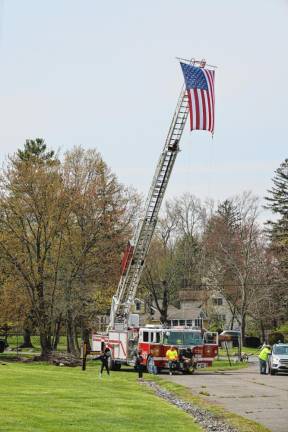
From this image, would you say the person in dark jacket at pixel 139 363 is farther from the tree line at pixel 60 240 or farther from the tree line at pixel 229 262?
the tree line at pixel 229 262

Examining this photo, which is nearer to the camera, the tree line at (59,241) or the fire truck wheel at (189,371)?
the fire truck wheel at (189,371)

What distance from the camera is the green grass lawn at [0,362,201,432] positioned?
14242 millimetres

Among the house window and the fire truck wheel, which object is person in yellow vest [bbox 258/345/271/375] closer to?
the fire truck wheel

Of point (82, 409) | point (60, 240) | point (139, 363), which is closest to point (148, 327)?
point (139, 363)

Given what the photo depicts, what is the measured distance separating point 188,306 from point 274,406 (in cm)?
6445

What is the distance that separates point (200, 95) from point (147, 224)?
299 inches

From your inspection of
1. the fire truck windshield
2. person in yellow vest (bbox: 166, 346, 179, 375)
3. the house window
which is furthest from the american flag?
the house window

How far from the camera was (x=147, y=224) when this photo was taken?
35.8 m

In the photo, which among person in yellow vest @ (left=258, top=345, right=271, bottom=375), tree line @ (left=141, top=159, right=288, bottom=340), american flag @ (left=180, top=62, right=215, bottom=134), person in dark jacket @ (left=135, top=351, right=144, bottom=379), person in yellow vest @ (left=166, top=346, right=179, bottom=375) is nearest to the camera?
american flag @ (left=180, top=62, right=215, bottom=134)

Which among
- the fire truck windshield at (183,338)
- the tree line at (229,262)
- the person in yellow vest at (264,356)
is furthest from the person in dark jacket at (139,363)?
the tree line at (229,262)

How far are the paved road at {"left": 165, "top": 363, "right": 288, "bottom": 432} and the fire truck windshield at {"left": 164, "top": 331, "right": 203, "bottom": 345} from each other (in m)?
2.91

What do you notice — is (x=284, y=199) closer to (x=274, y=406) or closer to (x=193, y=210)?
(x=193, y=210)

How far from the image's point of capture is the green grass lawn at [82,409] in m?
14.2

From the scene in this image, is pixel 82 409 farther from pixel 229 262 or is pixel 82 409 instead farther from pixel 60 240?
pixel 229 262
